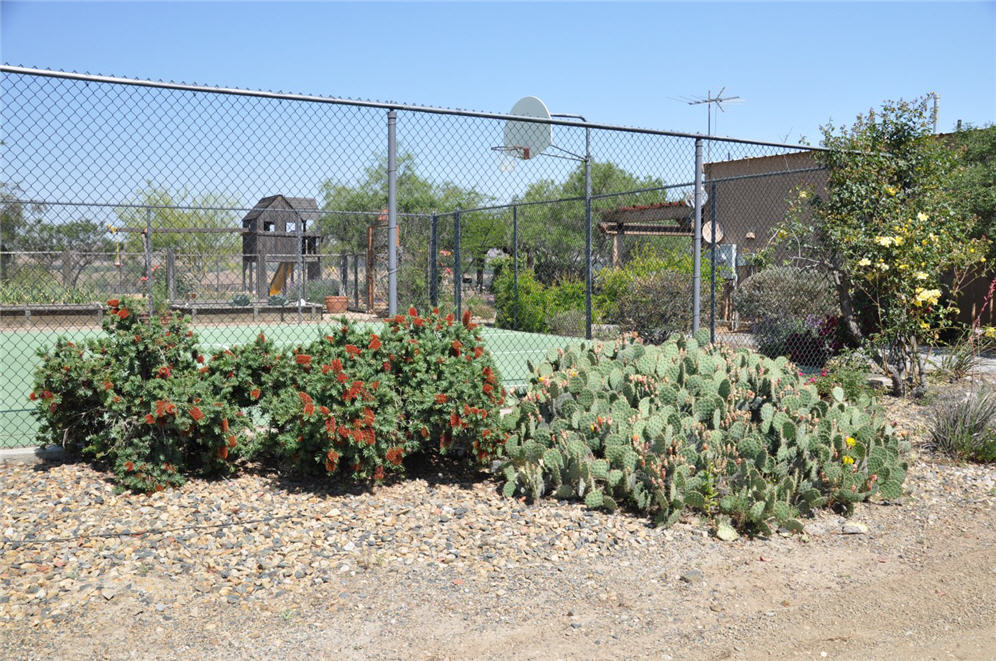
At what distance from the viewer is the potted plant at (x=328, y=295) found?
20.6 m

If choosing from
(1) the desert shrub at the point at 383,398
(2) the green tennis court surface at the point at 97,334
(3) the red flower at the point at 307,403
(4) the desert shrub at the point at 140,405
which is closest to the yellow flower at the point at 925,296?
(2) the green tennis court surface at the point at 97,334

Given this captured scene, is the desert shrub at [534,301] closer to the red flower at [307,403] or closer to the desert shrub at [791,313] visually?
the desert shrub at [791,313]

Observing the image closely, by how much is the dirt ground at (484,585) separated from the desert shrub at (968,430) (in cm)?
130

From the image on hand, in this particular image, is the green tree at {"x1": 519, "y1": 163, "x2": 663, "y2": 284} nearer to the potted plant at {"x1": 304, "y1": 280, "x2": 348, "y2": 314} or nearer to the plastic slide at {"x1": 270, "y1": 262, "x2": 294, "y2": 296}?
the potted plant at {"x1": 304, "y1": 280, "x2": 348, "y2": 314}

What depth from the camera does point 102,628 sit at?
333cm

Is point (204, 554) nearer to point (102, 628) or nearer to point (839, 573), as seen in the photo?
A: point (102, 628)

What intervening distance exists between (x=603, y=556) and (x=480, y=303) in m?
15.3

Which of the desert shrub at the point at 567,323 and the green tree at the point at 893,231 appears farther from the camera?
the desert shrub at the point at 567,323

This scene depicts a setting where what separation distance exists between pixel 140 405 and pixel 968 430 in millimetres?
5461

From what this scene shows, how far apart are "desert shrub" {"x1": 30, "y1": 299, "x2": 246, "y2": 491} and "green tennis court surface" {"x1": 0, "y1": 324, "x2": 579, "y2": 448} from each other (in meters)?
0.68

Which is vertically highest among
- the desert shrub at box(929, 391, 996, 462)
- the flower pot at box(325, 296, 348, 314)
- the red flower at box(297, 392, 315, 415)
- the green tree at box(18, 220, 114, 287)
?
the green tree at box(18, 220, 114, 287)

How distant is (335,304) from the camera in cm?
2062

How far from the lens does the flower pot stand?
20617 millimetres

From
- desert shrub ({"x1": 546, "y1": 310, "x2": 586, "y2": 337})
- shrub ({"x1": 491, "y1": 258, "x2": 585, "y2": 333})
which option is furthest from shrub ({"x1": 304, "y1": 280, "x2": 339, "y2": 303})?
desert shrub ({"x1": 546, "y1": 310, "x2": 586, "y2": 337})
